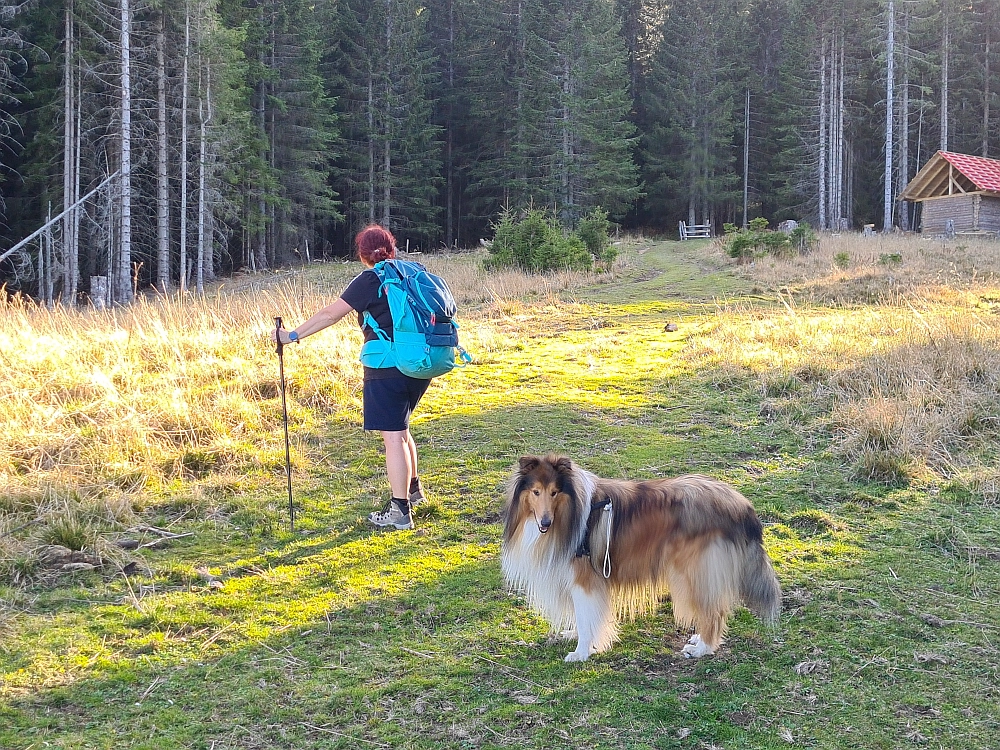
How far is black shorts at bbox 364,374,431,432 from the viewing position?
4.84 meters

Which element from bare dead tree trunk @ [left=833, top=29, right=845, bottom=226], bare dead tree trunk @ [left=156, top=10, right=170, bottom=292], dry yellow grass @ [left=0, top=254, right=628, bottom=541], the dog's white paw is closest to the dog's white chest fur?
the dog's white paw

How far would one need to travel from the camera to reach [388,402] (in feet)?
15.9

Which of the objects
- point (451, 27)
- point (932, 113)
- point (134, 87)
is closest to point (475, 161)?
point (451, 27)

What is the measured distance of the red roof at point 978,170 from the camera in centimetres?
2980

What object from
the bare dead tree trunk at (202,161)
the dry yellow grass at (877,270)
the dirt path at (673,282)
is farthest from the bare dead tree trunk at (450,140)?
the dry yellow grass at (877,270)

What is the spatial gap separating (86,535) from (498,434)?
3.43 m

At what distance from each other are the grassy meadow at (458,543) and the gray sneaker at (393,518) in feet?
0.27

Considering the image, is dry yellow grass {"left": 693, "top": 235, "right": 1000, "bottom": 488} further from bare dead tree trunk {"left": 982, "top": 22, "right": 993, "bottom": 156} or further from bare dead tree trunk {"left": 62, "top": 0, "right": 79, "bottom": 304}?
bare dead tree trunk {"left": 982, "top": 22, "right": 993, "bottom": 156}

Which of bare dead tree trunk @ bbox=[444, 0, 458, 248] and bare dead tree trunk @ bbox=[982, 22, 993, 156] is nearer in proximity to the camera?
bare dead tree trunk @ bbox=[982, 22, 993, 156]

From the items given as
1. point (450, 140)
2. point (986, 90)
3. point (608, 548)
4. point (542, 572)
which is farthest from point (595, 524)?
point (986, 90)

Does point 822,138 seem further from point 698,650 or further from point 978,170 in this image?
point 698,650

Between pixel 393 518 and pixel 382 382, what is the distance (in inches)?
37.4

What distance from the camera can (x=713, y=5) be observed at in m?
48.8

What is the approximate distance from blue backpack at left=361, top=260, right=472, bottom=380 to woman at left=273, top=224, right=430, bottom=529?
0.07 m
